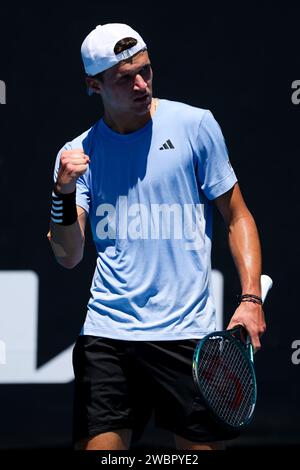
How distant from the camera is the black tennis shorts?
3.72 metres

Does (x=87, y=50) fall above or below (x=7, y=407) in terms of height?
above

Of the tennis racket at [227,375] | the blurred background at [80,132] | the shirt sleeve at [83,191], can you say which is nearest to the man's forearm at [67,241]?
the shirt sleeve at [83,191]

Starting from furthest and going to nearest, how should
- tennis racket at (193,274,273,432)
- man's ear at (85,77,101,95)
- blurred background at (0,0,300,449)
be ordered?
blurred background at (0,0,300,449) < man's ear at (85,77,101,95) < tennis racket at (193,274,273,432)

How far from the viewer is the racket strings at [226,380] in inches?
140

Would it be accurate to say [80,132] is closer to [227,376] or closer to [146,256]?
[146,256]

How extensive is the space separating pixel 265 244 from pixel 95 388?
189 cm

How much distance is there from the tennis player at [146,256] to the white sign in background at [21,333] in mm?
1530

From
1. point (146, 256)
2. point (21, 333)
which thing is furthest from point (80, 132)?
point (146, 256)

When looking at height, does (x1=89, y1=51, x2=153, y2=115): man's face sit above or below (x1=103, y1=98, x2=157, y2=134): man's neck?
above

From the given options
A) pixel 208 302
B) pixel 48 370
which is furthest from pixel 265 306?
pixel 208 302

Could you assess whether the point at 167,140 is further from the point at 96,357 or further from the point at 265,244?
the point at 265,244

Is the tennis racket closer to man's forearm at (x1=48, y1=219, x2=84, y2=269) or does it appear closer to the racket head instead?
the racket head

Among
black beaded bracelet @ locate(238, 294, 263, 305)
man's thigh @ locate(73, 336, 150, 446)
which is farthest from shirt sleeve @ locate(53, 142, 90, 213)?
black beaded bracelet @ locate(238, 294, 263, 305)
